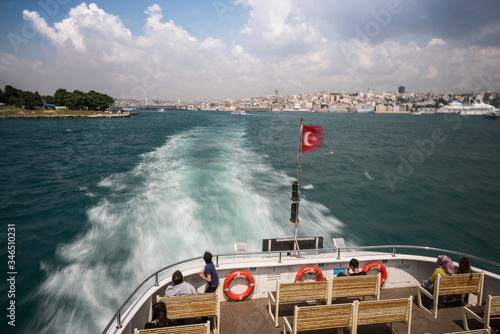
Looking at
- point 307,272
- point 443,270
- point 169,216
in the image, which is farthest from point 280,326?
point 169,216

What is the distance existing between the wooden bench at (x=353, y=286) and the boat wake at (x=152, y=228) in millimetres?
5446

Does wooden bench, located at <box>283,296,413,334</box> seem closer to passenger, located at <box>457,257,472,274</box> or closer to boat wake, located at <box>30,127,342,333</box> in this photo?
passenger, located at <box>457,257,472,274</box>

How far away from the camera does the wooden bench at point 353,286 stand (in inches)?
174

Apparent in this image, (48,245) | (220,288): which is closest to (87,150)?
(48,245)

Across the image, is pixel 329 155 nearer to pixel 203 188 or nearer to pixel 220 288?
pixel 203 188

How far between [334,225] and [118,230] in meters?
9.56

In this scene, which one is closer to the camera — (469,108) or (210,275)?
(210,275)

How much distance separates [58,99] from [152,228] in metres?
134

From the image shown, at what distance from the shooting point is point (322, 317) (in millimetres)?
3689

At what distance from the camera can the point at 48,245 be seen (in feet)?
32.4

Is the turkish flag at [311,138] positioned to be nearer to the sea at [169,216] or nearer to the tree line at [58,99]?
the sea at [169,216]

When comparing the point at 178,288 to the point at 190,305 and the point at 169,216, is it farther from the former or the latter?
the point at 169,216

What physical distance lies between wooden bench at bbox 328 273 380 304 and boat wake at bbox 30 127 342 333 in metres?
5.45

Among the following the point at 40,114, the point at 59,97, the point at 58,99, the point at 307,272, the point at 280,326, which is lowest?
the point at 280,326
